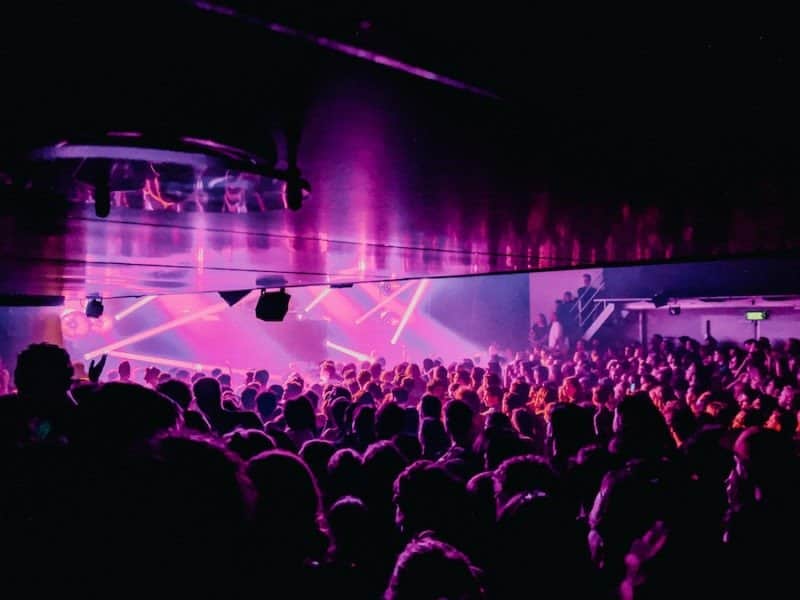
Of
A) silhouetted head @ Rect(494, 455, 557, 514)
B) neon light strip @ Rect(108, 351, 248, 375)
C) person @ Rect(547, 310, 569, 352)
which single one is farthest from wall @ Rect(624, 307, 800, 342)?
silhouetted head @ Rect(494, 455, 557, 514)

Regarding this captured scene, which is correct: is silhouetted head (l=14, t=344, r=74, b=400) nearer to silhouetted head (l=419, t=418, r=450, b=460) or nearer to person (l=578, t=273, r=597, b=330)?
silhouetted head (l=419, t=418, r=450, b=460)

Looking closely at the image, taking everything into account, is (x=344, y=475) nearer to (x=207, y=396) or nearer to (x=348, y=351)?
(x=207, y=396)

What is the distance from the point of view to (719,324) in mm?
13688

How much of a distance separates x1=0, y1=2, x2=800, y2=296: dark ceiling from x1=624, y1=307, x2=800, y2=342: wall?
11.2m

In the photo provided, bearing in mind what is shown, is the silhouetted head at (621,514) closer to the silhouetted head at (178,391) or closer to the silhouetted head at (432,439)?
the silhouetted head at (432,439)

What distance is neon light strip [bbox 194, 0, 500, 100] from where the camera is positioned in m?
0.91

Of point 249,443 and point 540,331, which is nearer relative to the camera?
point 249,443

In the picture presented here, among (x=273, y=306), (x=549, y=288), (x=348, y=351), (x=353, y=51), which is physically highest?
(x=549, y=288)

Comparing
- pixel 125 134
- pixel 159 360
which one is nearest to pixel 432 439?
pixel 125 134

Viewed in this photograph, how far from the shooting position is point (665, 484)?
97.5 inches

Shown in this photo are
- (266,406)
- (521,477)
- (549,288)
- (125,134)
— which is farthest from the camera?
(549,288)

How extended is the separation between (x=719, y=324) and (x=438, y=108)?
14232 mm

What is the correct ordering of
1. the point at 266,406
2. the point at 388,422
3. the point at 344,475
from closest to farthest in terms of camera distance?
the point at 344,475 → the point at 388,422 → the point at 266,406

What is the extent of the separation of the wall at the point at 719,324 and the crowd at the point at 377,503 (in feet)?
30.2
